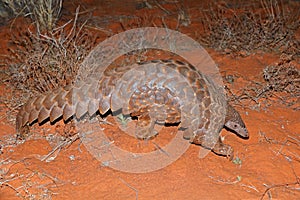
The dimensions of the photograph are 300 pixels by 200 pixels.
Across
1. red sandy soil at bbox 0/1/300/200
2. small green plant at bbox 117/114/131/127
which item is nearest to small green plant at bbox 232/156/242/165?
red sandy soil at bbox 0/1/300/200

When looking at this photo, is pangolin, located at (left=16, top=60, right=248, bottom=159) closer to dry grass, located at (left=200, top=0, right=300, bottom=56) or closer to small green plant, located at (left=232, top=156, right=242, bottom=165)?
small green plant, located at (left=232, top=156, right=242, bottom=165)

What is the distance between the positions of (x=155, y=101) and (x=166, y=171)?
69 cm

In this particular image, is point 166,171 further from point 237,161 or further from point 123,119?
point 123,119

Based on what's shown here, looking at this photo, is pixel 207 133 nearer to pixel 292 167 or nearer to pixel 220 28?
pixel 292 167

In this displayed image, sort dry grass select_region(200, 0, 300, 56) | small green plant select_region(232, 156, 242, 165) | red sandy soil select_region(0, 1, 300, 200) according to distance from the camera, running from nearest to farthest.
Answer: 1. red sandy soil select_region(0, 1, 300, 200)
2. small green plant select_region(232, 156, 242, 165)
3. dry grass select_region(200, 0, 300, 56)

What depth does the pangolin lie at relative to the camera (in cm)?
382

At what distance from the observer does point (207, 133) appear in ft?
12.5

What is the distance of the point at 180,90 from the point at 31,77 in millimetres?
2028

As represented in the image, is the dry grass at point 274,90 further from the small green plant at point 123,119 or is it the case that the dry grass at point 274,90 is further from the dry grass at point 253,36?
the small green plant at point 123,119

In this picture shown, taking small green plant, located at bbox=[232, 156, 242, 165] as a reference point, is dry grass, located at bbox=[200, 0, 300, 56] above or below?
above

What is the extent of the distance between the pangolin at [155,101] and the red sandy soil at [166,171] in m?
0.18

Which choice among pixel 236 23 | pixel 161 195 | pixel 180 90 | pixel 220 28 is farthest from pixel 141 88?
pixel 236 23

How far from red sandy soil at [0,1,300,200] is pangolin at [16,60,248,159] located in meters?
0.18

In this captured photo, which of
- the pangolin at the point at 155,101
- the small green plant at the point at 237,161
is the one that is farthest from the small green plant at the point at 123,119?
the small green plant at the point at 237,161
